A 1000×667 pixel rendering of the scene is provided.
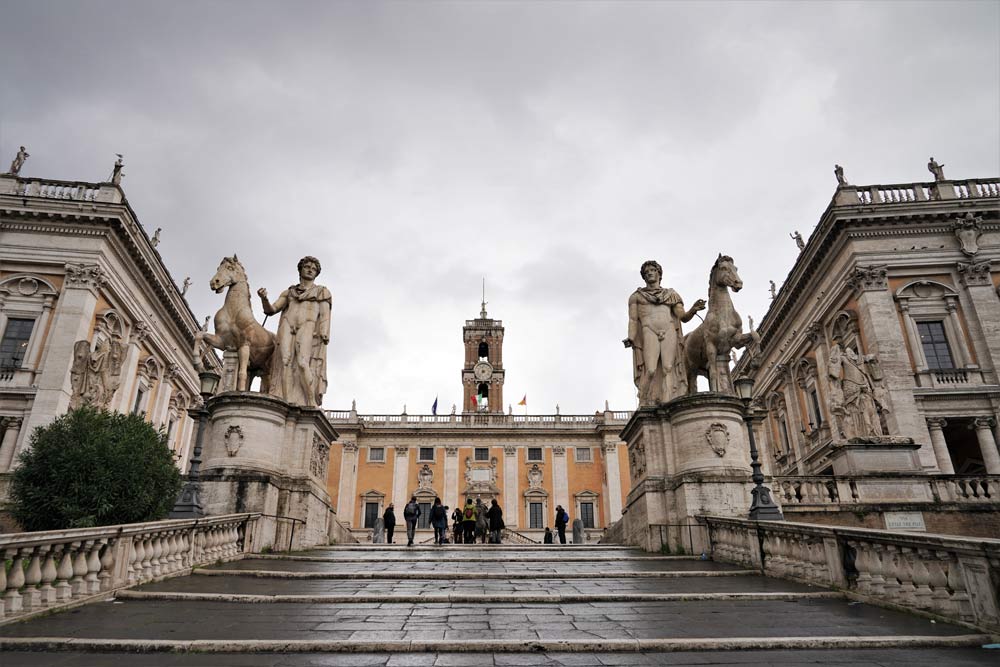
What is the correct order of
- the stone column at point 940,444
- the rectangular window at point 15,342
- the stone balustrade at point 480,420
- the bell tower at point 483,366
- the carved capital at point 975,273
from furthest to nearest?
1. the bell tower at point 483,366
2. the stone balustrade at point 480,420
3. the carved capital at point 975,273
4. the rectangular window at point 15,342
5. the stone column at point 940,444

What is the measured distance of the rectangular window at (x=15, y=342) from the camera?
74.6ft

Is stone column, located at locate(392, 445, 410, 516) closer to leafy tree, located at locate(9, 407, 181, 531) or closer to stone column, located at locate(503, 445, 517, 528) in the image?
stone column, located at locate(503, 445, 517, 528)

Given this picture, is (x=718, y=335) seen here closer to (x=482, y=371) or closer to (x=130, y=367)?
(x=130, y=367)

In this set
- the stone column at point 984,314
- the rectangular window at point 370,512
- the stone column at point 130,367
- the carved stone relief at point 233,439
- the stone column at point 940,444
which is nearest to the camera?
the carved stone relief at point 233,439

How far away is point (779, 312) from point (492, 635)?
1299 inches

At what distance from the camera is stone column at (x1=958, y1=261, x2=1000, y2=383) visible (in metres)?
23.0

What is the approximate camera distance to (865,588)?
6.48 metres

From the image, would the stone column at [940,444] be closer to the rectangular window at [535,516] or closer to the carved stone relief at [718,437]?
the carved stone relief at [718,437]

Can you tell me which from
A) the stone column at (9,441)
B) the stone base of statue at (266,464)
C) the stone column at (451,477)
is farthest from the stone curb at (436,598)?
the stone column at (451,477)

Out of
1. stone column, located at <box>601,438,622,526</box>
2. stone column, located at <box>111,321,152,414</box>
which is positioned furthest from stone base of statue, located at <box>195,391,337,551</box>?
stone column, located at <box>601,438,622,526</box>

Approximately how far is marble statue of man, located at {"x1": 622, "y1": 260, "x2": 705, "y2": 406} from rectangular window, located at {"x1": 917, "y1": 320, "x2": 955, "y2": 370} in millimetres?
15811

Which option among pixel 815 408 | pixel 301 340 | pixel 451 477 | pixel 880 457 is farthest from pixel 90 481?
pixel 451 477

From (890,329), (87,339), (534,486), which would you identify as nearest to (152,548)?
(87,339)

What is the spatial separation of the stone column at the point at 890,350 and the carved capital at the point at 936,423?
12.3 inches
